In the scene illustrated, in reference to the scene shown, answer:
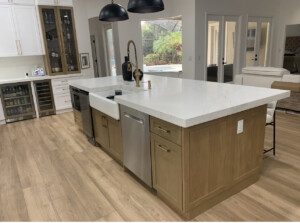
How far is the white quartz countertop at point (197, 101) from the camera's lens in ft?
5.57

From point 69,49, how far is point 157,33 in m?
2.91

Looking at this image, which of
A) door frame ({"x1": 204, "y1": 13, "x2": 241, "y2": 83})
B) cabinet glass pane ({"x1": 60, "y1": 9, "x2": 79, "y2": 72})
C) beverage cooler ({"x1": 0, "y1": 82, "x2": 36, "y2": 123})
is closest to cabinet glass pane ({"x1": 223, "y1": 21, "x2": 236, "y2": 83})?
door frame ({"x1": 204, "y1": 13, "x2": 241, "y2": 83})

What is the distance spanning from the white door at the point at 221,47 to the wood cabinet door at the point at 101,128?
14.6 feet

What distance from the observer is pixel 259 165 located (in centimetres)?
240

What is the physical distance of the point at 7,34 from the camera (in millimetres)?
4781

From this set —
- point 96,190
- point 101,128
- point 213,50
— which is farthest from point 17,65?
point 213,50

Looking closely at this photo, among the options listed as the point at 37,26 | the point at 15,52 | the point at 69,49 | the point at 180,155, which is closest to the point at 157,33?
the point at 69,49

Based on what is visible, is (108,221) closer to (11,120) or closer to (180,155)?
(180,155)

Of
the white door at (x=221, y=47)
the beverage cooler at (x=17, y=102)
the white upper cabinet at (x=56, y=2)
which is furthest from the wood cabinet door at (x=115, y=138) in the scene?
the white door at (x=221, y=47)

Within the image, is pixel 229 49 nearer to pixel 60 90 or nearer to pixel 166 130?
pixel 60 90

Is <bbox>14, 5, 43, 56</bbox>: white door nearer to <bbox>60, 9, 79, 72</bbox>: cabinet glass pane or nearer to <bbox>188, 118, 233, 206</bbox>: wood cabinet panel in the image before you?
<bbox>60, 9, 79, 72</bbox>: cabinet glass pane

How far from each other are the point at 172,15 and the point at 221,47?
1.70 metres

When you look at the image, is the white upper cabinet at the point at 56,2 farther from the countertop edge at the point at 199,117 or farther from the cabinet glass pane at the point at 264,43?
the cabinet glass pane at the point at 264,43

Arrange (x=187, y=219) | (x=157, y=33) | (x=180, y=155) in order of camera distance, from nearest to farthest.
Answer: (x=180, y=155), (x=187, y=219), (x=157, y=33)
